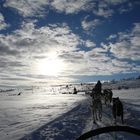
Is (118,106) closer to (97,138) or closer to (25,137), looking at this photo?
(97,138)

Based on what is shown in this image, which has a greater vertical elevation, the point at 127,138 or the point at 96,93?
the point at 96,93

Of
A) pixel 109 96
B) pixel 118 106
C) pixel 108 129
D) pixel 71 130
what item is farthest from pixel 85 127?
pixel 109 96

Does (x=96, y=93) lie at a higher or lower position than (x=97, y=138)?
higher

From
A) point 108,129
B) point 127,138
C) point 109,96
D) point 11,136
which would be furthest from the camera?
point 109,96

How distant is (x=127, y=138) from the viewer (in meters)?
10.7

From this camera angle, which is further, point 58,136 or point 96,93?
point 96,93

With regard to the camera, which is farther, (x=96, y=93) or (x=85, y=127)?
(x=96, y=93)

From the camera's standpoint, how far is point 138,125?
14.5m

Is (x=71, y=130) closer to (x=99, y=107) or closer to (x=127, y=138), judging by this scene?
(x=127, y=138)

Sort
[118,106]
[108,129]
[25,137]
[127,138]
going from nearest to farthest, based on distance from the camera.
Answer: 1. [108,129]
2. [127,138]
3. [25,137]
4. [118,106]

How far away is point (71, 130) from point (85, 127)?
3.64 ft

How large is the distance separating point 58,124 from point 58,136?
3326 mm

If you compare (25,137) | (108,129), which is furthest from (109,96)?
(108,129)

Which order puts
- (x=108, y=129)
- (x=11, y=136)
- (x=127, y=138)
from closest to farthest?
(x=108, y=129) < (x=127, y=138) < (x=11, y=136)
